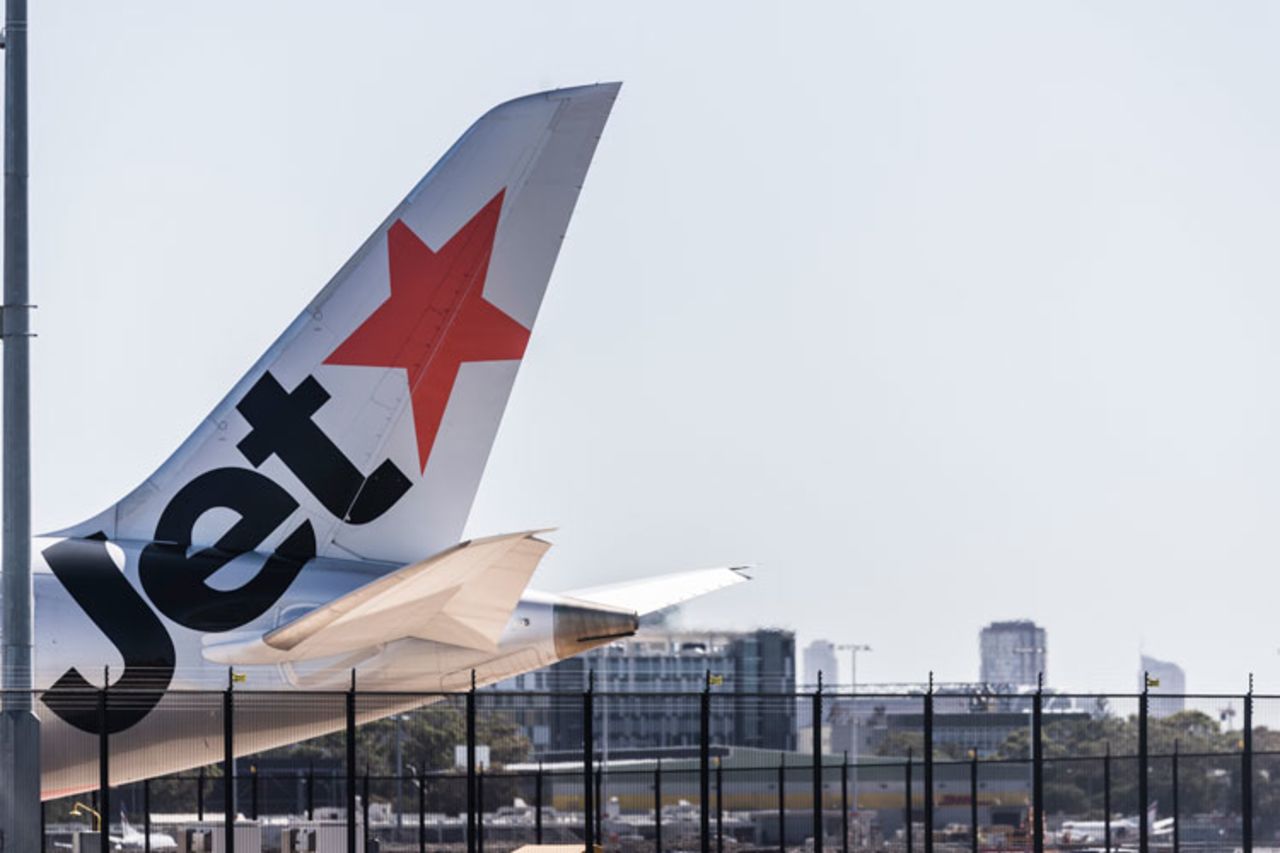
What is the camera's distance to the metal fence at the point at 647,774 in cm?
2741

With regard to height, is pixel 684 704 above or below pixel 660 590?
below

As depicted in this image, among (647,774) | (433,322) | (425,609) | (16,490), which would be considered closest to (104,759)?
(16,490)

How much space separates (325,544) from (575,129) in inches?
220

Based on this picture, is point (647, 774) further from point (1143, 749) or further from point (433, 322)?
point (433, 322)

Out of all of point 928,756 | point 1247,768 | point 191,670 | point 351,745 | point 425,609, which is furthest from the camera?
point 1247,768

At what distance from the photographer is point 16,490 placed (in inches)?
926

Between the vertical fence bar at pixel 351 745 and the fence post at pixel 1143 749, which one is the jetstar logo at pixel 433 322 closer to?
the vertical fence bar at pixel 351 745

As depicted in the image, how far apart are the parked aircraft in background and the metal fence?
170 millimetres

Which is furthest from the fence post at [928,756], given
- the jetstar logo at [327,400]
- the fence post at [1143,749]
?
the jetstar logo at [327,400]

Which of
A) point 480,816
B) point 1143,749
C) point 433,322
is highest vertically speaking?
point 433,322

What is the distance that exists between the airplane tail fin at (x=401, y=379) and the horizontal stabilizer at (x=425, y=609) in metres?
2.45

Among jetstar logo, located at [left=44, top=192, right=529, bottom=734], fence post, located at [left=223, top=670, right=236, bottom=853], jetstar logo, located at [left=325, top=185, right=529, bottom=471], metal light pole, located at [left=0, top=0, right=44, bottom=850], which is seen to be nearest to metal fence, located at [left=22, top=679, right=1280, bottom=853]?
fence post, located at [left=223, top=670, right=236, bottom=853]

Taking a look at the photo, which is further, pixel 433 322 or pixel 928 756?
pixel 928 756

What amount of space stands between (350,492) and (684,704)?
109831 mm
